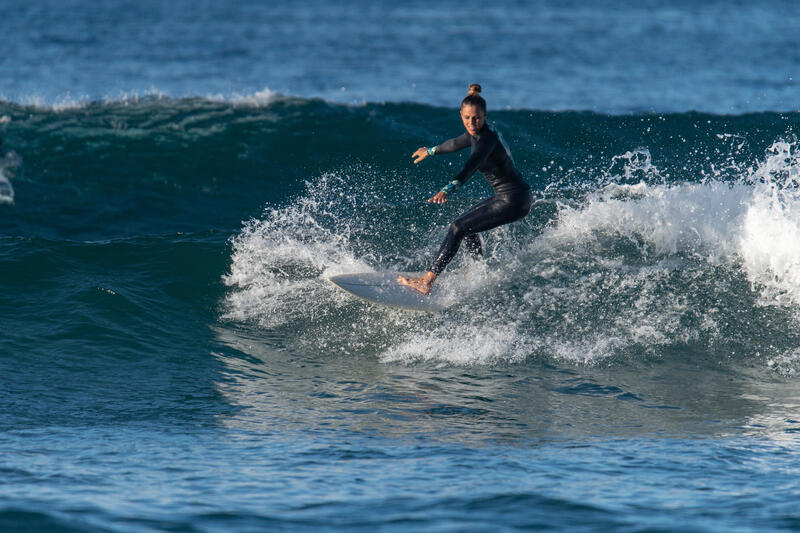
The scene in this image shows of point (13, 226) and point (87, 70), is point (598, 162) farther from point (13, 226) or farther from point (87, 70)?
point (87, 70)

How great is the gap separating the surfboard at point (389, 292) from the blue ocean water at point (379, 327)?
19cm

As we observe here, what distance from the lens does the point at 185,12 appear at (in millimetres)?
46594

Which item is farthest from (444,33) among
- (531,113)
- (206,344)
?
(206,344)

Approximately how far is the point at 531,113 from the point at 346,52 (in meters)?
16.3

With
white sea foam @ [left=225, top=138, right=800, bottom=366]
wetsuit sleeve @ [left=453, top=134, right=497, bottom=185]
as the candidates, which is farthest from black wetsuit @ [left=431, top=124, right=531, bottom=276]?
white sea foam @ [left=225, top=138, right=800, bottom=366]

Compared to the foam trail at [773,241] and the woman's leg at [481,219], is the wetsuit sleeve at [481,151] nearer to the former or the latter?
the woman's leg at [481,219]

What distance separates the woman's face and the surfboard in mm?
1757

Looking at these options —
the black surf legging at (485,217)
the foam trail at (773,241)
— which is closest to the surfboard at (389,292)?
the black surf legging at (485,217)

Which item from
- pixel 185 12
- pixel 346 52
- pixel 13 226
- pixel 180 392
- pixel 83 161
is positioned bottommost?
pixel 180 392

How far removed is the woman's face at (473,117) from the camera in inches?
279

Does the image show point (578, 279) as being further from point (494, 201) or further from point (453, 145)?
point (453, 145)

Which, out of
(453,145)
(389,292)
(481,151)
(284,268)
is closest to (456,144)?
(453,145)

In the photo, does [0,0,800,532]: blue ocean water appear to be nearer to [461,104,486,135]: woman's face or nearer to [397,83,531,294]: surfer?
[397,83,531,294]: surfer

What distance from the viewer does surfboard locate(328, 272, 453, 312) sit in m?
8.13
